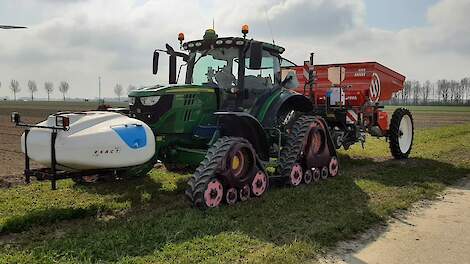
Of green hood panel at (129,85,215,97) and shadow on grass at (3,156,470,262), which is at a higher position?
green hood panel at (129,85,215,97)

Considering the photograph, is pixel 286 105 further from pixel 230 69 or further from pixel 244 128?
pixel 244 128

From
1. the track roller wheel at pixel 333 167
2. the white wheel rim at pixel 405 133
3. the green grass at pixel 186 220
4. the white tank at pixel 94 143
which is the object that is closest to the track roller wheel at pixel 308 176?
the green grass at pixel 186 220

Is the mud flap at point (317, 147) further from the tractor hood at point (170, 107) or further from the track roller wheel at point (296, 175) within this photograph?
the tractor hood at point (170, 107)

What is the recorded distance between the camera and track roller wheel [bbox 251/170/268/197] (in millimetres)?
6664

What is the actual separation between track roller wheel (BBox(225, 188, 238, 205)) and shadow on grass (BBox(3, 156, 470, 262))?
153 mm

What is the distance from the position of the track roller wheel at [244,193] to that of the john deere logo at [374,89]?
6153 mm

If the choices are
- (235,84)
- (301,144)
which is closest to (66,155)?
(235,84)

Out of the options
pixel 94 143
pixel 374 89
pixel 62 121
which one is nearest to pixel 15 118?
pixel 62 121

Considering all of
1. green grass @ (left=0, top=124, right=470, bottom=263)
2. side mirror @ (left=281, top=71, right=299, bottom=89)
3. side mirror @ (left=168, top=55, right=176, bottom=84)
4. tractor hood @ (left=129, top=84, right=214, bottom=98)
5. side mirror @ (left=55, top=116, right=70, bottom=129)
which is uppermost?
side mirror @ (left=168, top=55, right=176, bottom=84)

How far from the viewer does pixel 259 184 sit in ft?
22.2

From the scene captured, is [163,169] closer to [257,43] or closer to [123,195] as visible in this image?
[123,195]

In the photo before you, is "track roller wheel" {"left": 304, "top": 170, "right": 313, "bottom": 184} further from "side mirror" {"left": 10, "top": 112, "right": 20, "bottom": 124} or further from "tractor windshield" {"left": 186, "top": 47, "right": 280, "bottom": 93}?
"side mirror" {"left": 10, "top": 112, "right": 20, "bottom": 124}

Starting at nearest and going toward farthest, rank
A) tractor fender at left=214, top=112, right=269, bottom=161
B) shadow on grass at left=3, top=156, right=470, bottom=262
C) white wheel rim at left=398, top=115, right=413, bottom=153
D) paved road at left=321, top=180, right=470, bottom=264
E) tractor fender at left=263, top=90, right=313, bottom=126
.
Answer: shadow on grass at left=3, top=156, right=470, bottom=262 → paved road at left=321, top=180, right=470, bottom=264 → tractor fender at left=214, top=112, right=269, bottom=161 → tractor fender at left=263, top=90, right=313, bottom=126 → white wheel rim at left=398, top=115, right=413, bottom=153

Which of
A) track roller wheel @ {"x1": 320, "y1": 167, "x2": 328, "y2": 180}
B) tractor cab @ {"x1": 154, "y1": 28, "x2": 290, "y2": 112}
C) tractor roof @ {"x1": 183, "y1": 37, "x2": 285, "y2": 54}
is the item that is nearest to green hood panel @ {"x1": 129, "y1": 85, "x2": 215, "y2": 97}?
tractor cab @ {"x1": 154, "y1": 28, "x2": 290, "y2": 112}
